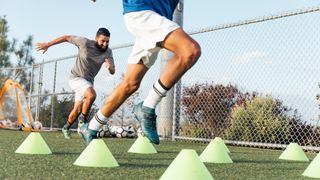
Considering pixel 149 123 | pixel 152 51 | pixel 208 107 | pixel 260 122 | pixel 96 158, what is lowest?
pixel 208 107

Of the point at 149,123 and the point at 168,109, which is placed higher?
the point at 149,123

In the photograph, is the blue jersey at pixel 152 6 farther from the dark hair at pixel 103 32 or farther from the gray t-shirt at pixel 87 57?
the gray t-shirt at pixel 87 57

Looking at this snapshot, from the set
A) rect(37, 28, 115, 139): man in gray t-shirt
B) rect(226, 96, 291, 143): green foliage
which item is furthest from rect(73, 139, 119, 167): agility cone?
rect(226, 96, 291, 143): green foliage

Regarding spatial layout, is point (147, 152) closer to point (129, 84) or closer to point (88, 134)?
point (88, 134)

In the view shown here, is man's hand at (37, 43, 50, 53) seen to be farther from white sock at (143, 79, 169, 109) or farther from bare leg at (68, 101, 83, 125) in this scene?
white sock at (143, 79, 169, 109)

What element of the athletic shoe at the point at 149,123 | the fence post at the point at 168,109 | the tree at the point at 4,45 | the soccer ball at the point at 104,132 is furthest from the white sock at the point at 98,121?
the tree at the point at 4,45

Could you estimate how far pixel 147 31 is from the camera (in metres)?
3.92

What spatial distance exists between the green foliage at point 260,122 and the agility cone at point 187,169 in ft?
17.7

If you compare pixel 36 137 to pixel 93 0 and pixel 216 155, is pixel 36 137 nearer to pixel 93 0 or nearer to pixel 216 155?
pixel 93 0

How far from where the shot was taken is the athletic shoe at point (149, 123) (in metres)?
3.83

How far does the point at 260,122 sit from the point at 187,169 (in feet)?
19.2

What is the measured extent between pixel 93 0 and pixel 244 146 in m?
4.65

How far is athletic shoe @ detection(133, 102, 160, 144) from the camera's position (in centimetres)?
383

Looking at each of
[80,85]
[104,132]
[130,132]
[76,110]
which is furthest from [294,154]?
[104,132]
